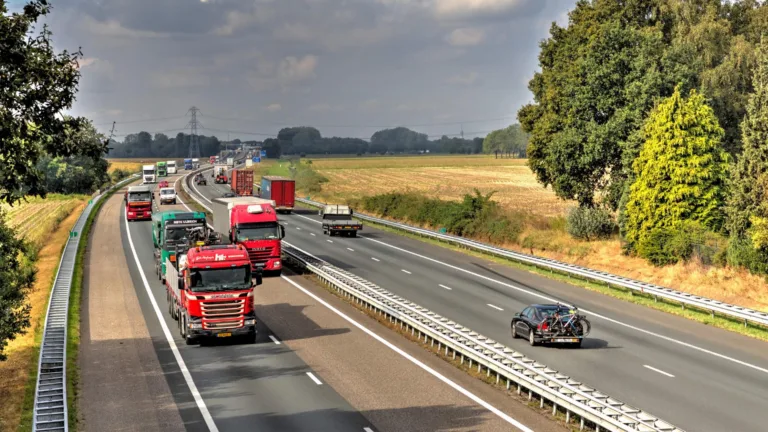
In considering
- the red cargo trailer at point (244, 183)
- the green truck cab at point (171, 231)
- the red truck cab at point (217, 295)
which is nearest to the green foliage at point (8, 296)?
the red truck cab at point (217, 295)

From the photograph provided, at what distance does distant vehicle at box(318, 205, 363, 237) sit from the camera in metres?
67.6

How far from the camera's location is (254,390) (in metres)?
24.6

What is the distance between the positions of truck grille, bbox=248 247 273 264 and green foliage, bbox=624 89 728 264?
21.5 metres

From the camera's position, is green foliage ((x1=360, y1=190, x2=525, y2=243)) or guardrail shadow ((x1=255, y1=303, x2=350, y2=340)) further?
green foliage ((x1=360, y1=190, x2=525, y2=243))

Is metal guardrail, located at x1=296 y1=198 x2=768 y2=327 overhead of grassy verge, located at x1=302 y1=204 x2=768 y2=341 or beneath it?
overhead

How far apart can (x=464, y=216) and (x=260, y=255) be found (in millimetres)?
26995

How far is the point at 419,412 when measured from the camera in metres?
22.2

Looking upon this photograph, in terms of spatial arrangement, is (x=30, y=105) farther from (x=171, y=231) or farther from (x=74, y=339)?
(x=171, y=231)

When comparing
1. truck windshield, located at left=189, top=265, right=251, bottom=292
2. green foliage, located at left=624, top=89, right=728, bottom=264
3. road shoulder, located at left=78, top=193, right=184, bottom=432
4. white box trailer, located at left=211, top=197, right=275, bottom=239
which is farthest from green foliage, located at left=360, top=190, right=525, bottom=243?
truck windshield, located at left=189, top=265, right=251, bottom=292

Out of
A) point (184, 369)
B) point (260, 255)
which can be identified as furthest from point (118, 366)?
point (260, 255)

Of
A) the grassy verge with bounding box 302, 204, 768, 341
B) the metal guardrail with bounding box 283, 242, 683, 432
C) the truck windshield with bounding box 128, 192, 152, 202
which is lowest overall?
the grassy verge with bounding box 302, 204, 768, 341

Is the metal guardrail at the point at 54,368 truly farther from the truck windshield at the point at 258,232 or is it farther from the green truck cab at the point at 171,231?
the truck windshield at the point at 258,232

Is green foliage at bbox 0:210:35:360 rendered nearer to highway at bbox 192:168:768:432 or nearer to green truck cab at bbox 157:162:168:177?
highway at bbox 192:168:768:432

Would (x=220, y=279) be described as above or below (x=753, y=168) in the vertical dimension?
below
